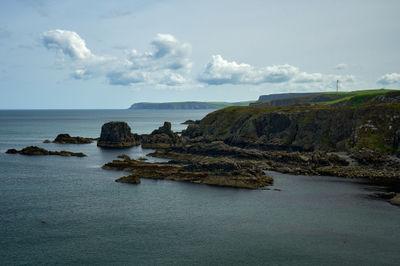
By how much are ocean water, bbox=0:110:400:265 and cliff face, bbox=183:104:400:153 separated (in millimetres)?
33056

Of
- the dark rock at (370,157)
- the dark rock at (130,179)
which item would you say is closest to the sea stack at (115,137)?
the dark rock at (130,179)

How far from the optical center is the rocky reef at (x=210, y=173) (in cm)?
7538

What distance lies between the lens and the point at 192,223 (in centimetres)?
5225

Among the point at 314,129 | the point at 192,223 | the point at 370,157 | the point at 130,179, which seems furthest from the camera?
the point at 314,129

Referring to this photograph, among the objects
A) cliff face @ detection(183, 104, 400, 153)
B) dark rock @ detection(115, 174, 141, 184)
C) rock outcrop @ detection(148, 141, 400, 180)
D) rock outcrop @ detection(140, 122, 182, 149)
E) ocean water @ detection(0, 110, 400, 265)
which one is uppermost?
cliff face @ detection(183, 104, 400, 153)

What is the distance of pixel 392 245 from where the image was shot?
4438 centimetres

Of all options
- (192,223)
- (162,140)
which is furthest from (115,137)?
(192,223)

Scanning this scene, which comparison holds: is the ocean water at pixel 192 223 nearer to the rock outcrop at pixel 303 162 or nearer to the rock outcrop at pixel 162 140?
the rock outcrop at pixel 303 162

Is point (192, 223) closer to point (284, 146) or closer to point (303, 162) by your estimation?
point (303, 162)

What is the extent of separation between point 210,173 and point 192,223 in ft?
94.1

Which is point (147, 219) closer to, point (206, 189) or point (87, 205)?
point (87, 205)

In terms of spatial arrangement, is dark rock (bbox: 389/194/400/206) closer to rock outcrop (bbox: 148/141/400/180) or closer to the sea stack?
rock outcrop (bbox: 148/141/400/180)

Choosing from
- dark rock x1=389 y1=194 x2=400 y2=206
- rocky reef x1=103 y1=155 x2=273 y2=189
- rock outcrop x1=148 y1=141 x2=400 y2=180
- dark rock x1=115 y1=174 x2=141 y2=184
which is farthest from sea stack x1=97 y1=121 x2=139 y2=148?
dark rock x1=389 y1=194 x2=400 y2=206

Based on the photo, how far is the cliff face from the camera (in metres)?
104
